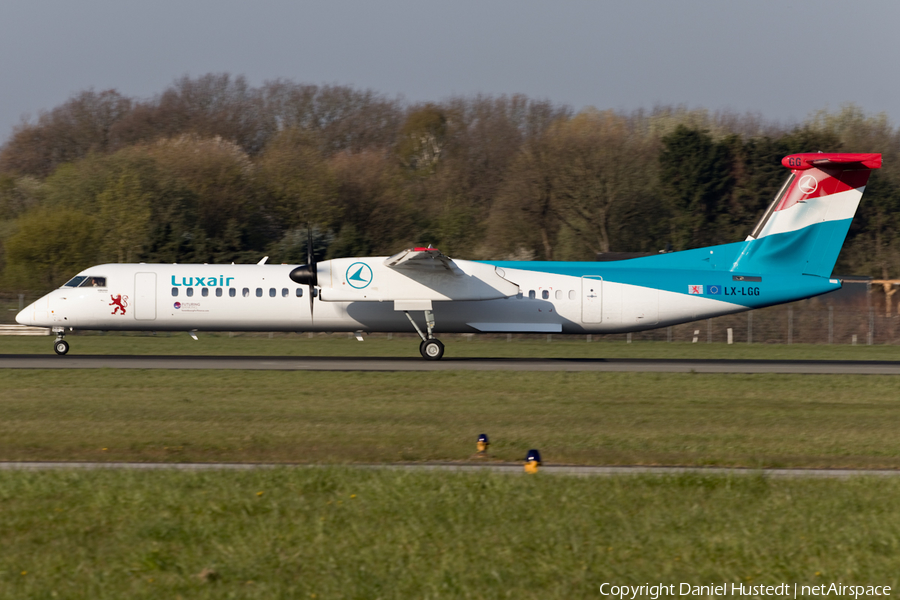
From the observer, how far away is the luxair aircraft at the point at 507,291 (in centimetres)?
2708

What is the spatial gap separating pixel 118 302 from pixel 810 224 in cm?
2201

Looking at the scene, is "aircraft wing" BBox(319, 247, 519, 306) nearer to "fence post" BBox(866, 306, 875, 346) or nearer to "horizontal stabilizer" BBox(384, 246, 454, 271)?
"horizontal stabilizer" BBox(384, 246, 454, 271)

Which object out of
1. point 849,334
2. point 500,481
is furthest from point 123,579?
point 849,334

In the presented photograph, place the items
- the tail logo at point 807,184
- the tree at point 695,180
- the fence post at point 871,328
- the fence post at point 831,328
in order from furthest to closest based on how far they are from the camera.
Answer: the tree at point 695,180
the fence post at point 831,328
the fence post at point 871,328
the tail logo at point 807,184

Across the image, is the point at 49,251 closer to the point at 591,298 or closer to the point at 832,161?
the point at 591,298

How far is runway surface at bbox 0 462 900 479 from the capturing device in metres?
10.5

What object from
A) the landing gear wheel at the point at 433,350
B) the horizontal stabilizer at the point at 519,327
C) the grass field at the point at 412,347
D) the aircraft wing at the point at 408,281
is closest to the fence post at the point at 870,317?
the grass field at the point at 412,347

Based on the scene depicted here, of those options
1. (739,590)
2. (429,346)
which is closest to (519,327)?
(429,346)

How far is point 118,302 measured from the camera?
27188 mm

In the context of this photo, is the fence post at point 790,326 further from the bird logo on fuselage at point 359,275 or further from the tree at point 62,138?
the tree at point 62,138

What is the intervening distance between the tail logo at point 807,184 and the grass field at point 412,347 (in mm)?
6974

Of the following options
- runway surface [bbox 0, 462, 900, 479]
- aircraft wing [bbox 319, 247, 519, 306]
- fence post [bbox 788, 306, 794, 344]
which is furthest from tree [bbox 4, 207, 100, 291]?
runway surface [bbox 0, 462, 900, 479]

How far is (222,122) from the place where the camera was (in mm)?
81250

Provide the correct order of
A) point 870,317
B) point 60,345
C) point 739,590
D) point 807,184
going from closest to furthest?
1. point 739,590
2. point 60,345
3. point 807,184
4. point 870,317
